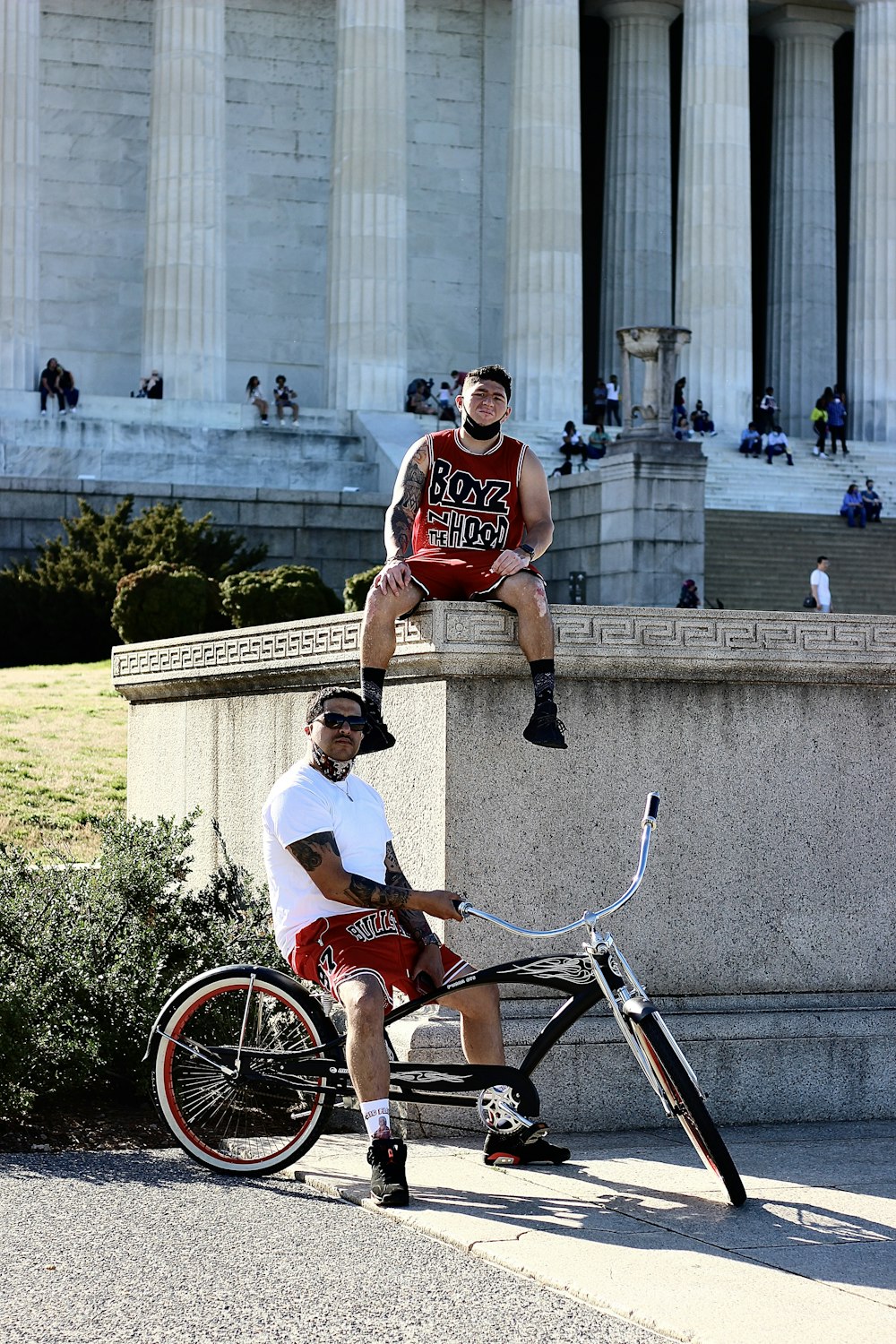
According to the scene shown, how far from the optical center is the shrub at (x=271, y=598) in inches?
1234

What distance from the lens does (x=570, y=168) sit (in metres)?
56.8

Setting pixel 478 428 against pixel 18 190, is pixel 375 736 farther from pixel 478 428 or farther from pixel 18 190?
pixel 18 190

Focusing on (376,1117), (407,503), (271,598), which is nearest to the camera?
(376,1117)

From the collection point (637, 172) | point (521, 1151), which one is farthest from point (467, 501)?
point (637, 172)

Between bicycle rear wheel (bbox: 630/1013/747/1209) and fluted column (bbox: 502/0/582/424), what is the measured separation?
4896 cm

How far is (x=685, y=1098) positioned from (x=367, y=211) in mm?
49105

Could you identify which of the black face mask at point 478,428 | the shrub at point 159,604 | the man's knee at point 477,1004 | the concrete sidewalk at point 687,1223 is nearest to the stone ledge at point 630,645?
the black face mask at point 478,428

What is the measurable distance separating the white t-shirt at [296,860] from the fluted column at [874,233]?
54.3 metres

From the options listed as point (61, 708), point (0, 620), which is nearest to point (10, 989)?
point (61, 708)

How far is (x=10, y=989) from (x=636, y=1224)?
361 centimetres

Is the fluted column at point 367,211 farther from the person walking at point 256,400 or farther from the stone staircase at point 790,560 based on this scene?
the stone staircase at point 790,560

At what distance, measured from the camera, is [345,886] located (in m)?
8.32

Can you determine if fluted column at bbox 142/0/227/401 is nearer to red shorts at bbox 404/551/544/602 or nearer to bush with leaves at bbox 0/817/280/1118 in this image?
bush with leaves at bbox 0/817/280/1118

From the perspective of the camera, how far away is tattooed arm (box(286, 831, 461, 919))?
8.27m
